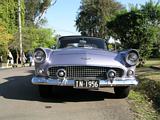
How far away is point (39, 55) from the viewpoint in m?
10.7

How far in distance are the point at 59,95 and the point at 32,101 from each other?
115cm

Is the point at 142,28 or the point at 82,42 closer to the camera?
the point at 82,42

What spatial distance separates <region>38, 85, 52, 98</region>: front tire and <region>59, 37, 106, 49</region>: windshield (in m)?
1.79

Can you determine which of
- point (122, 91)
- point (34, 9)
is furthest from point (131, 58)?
point (34, 9)

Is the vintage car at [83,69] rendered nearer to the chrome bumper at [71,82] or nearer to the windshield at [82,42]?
the chrome bumper at [71,82]

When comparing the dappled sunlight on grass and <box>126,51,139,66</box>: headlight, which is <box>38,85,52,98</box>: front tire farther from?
the dappled sunlight on grass

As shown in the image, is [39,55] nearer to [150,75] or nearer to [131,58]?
[131,58]

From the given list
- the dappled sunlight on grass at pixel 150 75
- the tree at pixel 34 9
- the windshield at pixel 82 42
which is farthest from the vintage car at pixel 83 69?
the tree at pixel 34 9

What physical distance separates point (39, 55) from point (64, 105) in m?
1.37

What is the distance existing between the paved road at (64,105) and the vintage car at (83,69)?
0.40 m

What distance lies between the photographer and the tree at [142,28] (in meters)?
30.8

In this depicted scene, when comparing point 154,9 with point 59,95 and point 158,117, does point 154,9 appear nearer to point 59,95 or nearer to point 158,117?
point 59,95

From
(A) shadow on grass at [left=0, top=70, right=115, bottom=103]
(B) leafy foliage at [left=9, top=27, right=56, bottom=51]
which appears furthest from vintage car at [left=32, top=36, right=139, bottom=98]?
(B) leafy foliage at [left=9, top=27, right=56, bottom=51]

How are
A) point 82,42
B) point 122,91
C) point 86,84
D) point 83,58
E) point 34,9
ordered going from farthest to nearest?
point 34,9, point 82,42, point 122,91, point 83,58, point 86,84
